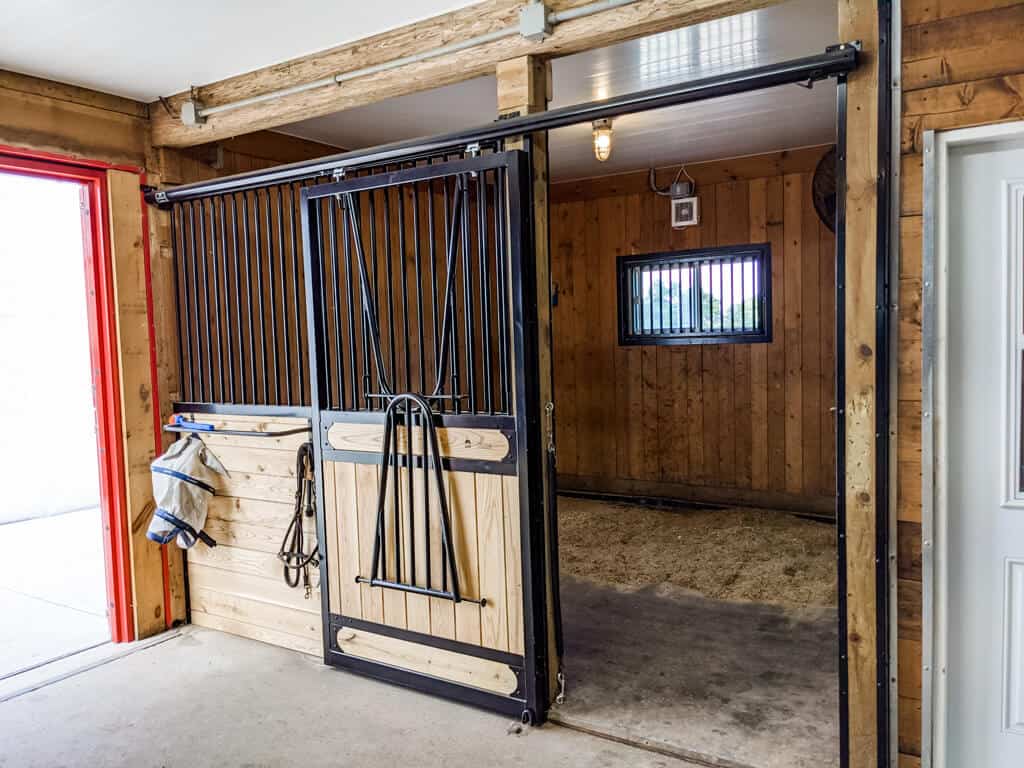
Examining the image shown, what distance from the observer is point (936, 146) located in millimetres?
1945

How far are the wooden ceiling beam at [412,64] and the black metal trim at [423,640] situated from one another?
203 centimetres

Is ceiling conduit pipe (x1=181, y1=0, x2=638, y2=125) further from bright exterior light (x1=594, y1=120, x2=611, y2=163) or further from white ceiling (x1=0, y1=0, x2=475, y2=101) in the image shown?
bright exterior light (x1=594, y1=120, x2=611, y2=163)

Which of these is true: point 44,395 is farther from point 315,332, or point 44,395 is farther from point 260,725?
point 260,725

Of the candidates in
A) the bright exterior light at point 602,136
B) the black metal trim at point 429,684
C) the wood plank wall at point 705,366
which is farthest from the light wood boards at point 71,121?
the wood plank wall at point 705,366

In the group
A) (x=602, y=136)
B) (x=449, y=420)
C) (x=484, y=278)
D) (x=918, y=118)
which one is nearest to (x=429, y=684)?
(x=449, y=420)

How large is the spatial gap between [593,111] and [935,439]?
1.35m

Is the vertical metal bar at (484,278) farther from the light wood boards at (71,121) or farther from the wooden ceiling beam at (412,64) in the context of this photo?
the light wood boards at (71,121)

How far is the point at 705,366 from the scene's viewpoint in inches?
220

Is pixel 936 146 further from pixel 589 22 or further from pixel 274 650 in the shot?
pixel 274 650

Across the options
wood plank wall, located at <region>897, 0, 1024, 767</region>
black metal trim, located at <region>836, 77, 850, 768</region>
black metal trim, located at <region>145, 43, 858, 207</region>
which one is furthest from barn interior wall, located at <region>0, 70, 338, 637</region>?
wood plank wall, located at <region>897, 0, 1024, 767</region>

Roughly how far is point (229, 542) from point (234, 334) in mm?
1057

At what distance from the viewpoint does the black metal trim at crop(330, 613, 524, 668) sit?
2662 millimetres

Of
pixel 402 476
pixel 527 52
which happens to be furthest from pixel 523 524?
pixel 527 52

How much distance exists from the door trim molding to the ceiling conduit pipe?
40.1 inches
